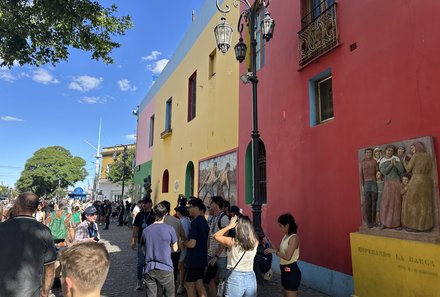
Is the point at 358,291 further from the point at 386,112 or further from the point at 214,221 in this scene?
the point at 386,112

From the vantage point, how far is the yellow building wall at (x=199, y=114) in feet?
36.7

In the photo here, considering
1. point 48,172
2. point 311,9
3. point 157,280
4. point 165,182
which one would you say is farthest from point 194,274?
point 48,172

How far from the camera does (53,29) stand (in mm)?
6801

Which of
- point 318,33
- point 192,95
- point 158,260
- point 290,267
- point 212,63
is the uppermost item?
→ point 212,63

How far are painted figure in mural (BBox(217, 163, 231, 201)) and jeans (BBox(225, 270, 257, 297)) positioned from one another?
22.4 feet

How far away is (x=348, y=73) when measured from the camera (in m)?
6.05

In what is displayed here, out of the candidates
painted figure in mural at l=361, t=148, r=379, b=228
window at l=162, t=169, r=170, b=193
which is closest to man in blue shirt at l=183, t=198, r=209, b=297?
painted figure in mural at l=361, t=148, r=379, b=228

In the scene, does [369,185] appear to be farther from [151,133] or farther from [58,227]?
[151,133]

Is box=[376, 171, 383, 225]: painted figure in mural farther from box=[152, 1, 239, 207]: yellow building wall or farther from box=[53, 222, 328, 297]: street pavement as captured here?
box=[152, 1, 239, 207]: yellow building wall

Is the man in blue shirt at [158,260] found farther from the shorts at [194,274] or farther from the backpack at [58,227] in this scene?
the backpack at [58,227]

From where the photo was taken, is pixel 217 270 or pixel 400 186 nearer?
pixel 400 186

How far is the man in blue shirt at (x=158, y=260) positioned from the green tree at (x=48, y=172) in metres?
51.7

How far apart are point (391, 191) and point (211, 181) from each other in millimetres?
7618

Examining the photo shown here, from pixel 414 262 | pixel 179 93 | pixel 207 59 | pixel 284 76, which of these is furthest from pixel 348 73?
pixel 179 93
